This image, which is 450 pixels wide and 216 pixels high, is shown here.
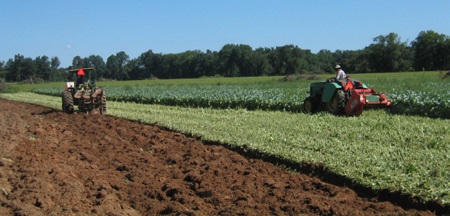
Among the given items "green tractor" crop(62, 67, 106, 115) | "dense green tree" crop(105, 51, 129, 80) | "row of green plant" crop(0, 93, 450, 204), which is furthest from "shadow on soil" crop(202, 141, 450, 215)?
"dense green tree" crop(105, 51, 129, 80)

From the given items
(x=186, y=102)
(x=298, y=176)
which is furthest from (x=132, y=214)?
(x=186, y=102)

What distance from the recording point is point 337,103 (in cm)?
1566

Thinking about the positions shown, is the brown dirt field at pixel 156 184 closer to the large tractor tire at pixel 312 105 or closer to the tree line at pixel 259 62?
the large tractor tire at pixel 312 105

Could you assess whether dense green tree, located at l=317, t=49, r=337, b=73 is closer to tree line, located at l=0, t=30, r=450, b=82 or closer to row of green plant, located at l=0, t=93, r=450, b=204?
tree line, located at l=0, t=30, r=450, b=82

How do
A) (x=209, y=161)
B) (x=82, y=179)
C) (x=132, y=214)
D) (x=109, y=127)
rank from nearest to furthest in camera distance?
(x=132, y=214), (x=82, y=179), (x=209, y=161), (x=109, y=127)

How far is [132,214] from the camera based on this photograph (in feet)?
21.5

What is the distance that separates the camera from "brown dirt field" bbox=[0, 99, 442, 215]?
6496 millimetres

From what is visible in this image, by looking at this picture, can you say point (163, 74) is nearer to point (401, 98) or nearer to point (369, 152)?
point (401, 98)

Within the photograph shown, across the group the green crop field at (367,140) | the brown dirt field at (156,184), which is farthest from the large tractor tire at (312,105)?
the brown dirt field at (156,184)

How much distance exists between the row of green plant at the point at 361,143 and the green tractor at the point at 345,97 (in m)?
0.44

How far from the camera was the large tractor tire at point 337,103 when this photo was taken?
1548 centimetres

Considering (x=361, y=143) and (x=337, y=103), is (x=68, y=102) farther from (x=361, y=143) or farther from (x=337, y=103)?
(x=361, y=143)

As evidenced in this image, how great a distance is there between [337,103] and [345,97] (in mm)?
315

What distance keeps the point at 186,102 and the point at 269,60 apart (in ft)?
202
